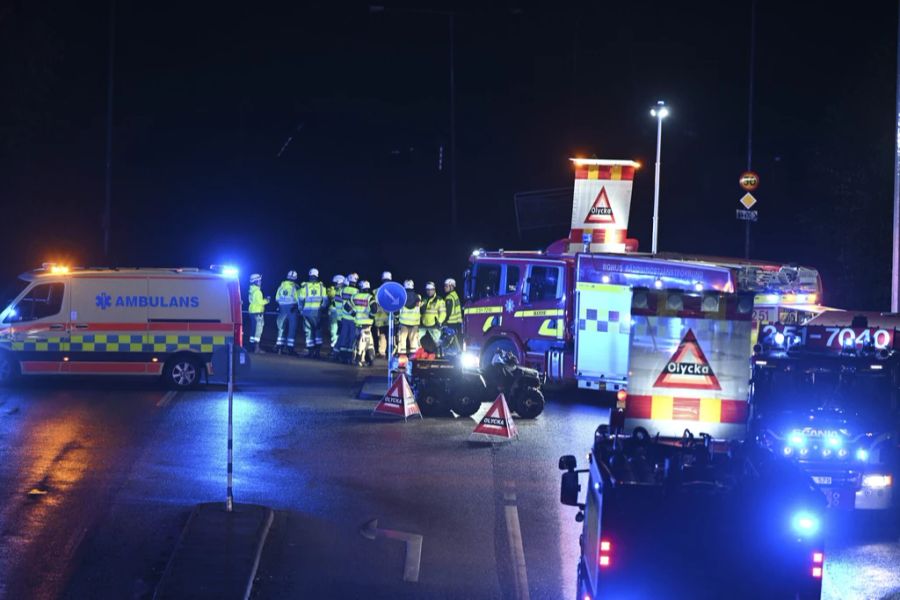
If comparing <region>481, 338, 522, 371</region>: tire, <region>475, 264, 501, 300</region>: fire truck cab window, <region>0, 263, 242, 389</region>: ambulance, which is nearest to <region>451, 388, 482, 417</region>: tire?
<region>481, 338, 522, 371</region>: tire

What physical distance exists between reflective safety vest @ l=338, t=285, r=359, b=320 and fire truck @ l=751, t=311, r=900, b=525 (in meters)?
14.0

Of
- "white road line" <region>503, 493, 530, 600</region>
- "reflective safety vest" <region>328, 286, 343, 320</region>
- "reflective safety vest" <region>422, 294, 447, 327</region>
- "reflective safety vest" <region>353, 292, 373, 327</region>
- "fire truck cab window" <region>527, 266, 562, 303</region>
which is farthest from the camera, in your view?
"reflective safety vest" <region>328, 286, 343, 320</region>

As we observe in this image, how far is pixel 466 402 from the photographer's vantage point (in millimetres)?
18688

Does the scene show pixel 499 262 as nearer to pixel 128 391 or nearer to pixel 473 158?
pixel 128 391

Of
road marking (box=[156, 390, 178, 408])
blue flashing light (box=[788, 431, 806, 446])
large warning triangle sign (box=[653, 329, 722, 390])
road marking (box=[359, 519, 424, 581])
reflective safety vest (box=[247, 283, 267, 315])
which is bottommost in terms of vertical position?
road marking (box=[359, 519, 424, 581])

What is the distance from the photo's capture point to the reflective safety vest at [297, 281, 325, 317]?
89.4 feet

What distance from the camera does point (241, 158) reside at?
4406 centimetres

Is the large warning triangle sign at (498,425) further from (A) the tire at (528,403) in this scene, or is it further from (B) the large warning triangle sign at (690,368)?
(B) the large warning triangle sign at (690,368)

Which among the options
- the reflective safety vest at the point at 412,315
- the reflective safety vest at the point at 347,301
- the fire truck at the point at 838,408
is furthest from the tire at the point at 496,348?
the fire truck at the point at 838,408

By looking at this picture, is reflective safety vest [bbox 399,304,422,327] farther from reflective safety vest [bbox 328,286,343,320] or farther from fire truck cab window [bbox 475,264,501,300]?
fire truck cab window [bbox 475,264,501,300]

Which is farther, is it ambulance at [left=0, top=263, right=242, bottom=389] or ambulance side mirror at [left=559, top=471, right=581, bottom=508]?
ambulance at [left=0, top=263, right=242, bottom=389]

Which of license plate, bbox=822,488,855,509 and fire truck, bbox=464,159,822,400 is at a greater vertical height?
fire truck, bbox=464,159,822,400

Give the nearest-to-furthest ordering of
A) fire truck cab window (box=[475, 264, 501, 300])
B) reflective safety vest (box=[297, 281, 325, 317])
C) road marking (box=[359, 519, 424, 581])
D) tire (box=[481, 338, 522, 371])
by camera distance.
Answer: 1. road marking (box=[359, 519, 424, 581])
2. tire (box=[481, 338, 522, 371])
3. fire truck cab window (box=[475, 264, 501, 300])
4. reflective safety vest (box=[297, 281, 325, 317])

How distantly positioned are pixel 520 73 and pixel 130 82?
49.5 ft
